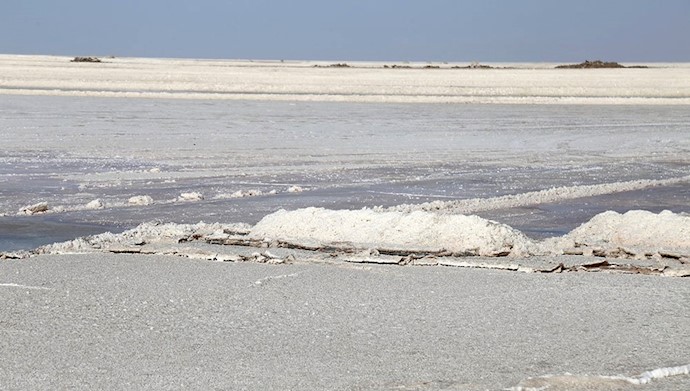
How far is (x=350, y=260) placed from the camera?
5.84 m

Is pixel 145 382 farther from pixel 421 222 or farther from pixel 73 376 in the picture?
pixel 421 222

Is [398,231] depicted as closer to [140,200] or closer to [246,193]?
[140,200]

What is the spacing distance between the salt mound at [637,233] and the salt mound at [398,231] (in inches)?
20.8

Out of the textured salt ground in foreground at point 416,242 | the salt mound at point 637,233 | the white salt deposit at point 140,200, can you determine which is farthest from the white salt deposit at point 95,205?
the salt mound at point 637,233

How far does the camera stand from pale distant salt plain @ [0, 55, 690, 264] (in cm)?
778

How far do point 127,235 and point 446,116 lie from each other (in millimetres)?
14193

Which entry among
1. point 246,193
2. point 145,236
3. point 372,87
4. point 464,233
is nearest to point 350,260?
point 464,233

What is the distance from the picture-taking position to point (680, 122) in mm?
19438

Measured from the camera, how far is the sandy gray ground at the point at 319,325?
12.7 ft

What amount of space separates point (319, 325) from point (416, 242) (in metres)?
1.91

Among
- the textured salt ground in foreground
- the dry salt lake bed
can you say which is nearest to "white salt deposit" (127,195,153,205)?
the dry salt lake bed

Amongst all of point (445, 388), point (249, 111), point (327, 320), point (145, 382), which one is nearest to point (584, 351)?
point (445, 388)

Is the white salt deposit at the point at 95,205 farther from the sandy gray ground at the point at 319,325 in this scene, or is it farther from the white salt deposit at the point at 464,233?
the sandy gray ground at the point at 319,325

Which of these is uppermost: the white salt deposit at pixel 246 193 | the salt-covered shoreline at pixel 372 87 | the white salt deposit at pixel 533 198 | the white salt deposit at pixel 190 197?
the salt-covered shoreline at pixel 372 87
